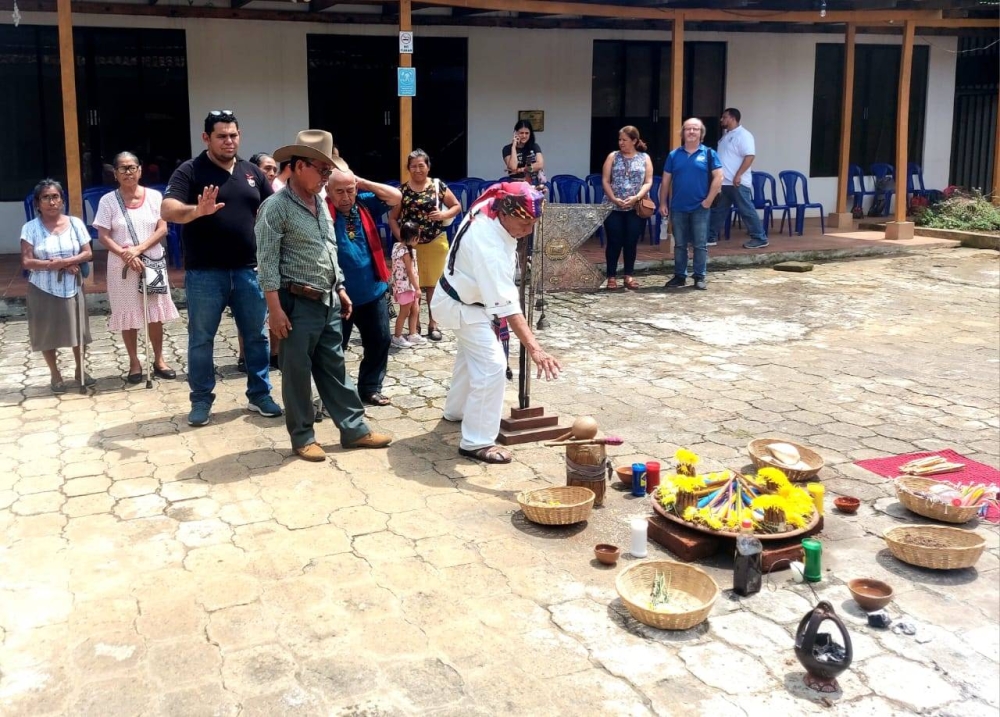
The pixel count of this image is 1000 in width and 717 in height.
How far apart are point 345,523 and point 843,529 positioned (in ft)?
7.63

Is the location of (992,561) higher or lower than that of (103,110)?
lower

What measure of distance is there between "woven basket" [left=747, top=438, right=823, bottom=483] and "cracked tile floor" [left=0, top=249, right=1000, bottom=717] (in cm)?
16

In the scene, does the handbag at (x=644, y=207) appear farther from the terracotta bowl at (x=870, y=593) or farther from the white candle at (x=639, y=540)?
the terracotta bowl at (x=870, y=593)

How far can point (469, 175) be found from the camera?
1324 cm

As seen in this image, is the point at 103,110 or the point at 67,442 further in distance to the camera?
the point at 103,110

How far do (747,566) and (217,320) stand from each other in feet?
11.8

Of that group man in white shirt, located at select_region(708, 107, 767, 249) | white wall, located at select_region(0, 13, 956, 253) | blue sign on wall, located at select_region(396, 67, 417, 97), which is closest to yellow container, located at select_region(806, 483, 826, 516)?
blue sign on wall, located at select_region(396, 67, 417, 97)

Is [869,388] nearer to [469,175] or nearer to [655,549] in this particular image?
[655,549]

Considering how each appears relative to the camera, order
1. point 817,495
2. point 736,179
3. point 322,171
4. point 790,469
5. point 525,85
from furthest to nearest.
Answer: point 525,85 < point 736,179 < point 322,171 < point 790,469 < point 817,495

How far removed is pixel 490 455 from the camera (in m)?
5.54

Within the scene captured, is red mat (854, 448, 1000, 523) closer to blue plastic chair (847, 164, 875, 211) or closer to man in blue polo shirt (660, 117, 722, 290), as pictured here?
man in blue polo shirt (660, 117, 722, 290)

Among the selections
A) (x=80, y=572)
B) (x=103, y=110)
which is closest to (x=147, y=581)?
(x=80, y=572)

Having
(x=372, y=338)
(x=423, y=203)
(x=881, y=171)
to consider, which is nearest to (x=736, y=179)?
(x=881, y=171)

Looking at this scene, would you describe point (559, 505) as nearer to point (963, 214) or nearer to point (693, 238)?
point (693, 238)
